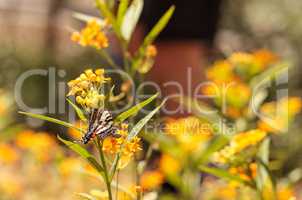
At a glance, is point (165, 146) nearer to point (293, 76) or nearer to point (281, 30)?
point (293, 76)

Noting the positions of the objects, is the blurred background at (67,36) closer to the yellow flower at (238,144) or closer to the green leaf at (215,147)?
the green leaf at (215,147)

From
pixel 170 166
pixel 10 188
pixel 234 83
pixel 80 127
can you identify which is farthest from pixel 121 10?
pixel 10 188

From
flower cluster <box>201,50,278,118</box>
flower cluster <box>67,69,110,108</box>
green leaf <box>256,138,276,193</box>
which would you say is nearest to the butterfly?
flower cluster <box>67,69,110,108</box>

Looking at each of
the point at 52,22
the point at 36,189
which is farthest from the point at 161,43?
the point at 52,22

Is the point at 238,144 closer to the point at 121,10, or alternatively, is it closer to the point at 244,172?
the point at 244,172

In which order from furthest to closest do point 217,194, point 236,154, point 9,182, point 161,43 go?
1. point 161,43
2. point 9,182
3. point 217,194
4. point 236,154
